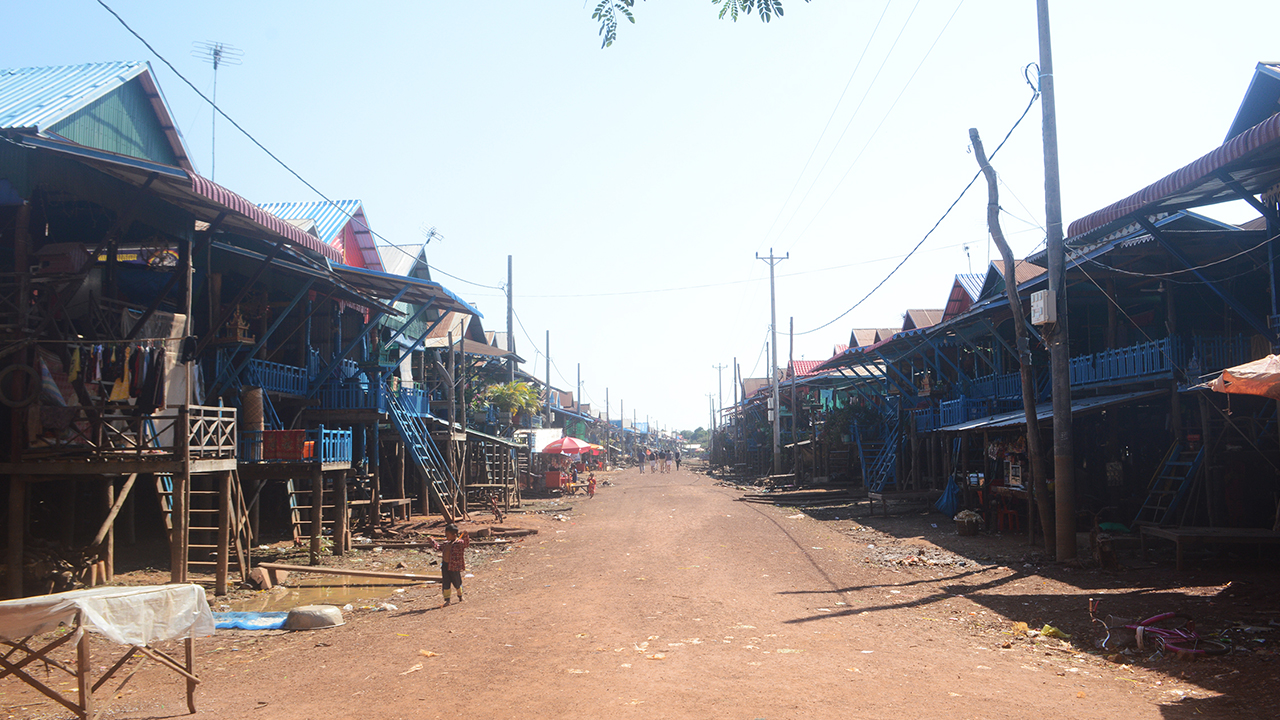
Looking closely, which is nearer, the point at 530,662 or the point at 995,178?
the point at 530,662

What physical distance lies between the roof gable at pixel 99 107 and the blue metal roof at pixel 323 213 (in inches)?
268

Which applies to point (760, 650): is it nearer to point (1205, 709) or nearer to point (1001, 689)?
point (1001, 689)

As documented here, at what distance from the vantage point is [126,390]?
42.1ft

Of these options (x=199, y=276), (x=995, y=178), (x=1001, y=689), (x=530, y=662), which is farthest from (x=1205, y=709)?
(x=199, y=276)

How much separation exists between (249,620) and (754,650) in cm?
691

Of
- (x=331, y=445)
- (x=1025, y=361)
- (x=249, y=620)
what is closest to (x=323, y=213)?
(x=331, y=445)

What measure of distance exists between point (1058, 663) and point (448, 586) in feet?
26.8

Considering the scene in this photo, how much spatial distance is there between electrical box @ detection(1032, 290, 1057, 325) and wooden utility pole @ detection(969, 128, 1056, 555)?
70cm

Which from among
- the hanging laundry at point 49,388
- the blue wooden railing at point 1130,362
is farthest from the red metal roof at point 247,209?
the blue wooden railing at point 1130,362

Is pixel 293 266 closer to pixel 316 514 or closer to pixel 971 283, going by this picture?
pixel 316 514

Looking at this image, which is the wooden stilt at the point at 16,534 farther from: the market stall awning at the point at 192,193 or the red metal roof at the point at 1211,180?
the red metal roof at the point at 1211,180

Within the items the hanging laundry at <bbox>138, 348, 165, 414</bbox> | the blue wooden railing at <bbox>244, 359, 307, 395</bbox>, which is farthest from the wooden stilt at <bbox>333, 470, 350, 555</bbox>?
the hanging laundry at <bbox>138, 348, 165, 414</bbox>

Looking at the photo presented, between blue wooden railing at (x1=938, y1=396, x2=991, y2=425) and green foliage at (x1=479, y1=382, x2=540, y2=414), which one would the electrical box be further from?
green foliage at (x1=479, y1=382, x2=540, y2=414)

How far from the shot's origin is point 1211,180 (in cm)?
1146
